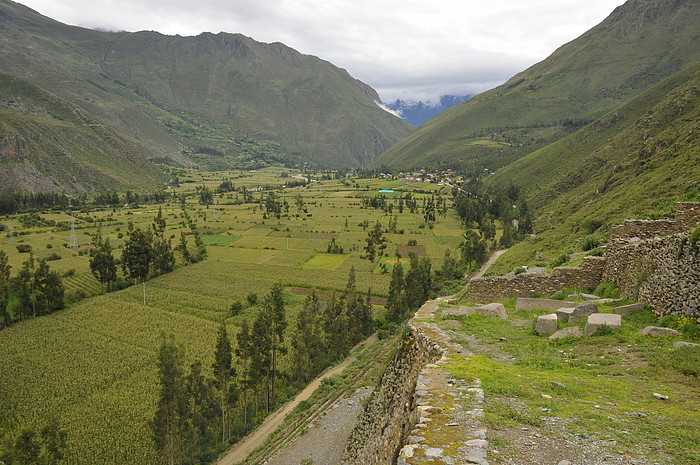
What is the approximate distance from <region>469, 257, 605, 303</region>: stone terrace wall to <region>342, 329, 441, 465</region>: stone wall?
9.95m

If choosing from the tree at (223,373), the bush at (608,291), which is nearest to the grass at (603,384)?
the bush at (608,291)

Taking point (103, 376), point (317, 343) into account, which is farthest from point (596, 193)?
point (103, 376)

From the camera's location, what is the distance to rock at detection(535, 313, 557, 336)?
16391 mm

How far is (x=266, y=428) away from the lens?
38.6 metres

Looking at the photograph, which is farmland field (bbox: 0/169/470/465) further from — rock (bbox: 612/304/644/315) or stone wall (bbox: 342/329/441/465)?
rock (bbox: 612/304/644/315)

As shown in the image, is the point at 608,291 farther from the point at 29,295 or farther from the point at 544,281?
the point at 29,295

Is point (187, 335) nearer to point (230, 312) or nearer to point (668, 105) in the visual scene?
point (230, 312)

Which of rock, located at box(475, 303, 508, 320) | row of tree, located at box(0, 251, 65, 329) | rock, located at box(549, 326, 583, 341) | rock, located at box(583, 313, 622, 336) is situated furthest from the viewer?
row of tree, located at box(0, 251, 65, 329)

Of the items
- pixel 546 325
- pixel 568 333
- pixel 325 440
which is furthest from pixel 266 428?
pixel 568 333

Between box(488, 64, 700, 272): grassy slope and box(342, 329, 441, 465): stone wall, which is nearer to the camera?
box(342, 329, 441, 465): stone wall

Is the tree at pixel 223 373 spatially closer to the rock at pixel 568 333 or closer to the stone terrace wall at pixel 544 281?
Answer: the stone terrace wall at pixel 544 281

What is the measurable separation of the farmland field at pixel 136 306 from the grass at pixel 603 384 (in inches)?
1303

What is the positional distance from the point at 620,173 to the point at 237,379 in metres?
75.8

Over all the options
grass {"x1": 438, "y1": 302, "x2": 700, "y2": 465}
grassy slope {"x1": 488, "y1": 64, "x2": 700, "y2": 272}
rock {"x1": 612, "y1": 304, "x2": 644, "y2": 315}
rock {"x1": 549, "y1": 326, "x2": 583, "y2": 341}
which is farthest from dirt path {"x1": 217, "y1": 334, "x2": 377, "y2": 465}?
rock {"x1": 612, "y1": 304, "x2": 644, "y2": 315}
